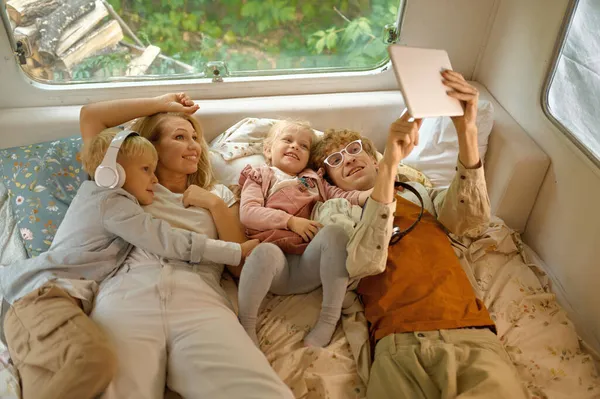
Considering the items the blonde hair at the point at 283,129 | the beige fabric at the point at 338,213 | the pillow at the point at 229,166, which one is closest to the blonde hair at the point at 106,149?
the pillow at the point at 229,166

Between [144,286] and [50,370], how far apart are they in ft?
1.18

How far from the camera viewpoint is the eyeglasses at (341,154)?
6.12 ft

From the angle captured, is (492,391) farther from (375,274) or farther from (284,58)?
(284,58)

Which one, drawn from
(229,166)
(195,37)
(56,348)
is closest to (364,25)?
(195,37)

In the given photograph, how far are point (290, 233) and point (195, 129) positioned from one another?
57 cm

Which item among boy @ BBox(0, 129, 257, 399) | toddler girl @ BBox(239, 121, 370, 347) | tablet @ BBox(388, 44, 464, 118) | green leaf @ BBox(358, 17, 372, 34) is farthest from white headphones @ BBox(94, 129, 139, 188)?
green leaf @ BBox(358, 17, 372, 34)

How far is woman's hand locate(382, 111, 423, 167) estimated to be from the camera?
138 cm

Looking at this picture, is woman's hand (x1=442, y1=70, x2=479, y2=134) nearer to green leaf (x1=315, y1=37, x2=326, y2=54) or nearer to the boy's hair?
the boy's hair

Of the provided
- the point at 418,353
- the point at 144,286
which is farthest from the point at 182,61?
the point at 418,353

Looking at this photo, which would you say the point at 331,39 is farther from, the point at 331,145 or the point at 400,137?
the point at 400,137

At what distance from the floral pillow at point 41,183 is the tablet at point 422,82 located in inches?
49.3

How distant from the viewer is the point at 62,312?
4.37 feet

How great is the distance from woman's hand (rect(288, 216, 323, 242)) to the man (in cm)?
23

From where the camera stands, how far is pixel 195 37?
2223 millimetres
